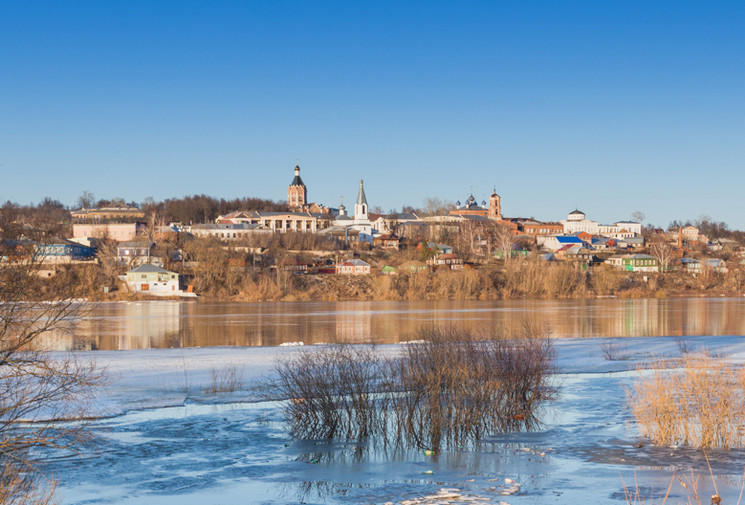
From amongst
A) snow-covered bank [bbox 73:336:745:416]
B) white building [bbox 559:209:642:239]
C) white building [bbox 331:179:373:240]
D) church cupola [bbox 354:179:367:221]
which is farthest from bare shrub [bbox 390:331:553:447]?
white building [bbox 559:209:642:239]

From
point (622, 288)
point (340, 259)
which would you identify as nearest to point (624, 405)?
point (622, 288)

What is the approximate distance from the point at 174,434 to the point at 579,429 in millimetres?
6652

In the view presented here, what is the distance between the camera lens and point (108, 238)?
431 ft

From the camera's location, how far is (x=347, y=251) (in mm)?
116562

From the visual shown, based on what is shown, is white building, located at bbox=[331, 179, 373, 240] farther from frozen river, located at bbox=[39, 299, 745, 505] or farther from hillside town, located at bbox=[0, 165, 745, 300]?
frozen river, located at bbox=[39, 299, 745, 505]

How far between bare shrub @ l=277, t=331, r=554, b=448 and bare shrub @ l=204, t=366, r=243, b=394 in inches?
152

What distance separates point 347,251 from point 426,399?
341 feet

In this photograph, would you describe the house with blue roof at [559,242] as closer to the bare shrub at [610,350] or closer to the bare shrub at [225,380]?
the bare shrub at [610,350]

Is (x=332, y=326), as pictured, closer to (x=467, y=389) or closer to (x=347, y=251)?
(x=467, y=389)

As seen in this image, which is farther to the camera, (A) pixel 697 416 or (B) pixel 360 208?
(B) pixel 360 208

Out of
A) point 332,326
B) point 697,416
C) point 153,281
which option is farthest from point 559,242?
point 697,416

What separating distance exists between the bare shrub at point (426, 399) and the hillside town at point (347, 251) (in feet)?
145

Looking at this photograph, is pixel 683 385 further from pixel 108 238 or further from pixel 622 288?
pixel 108 238

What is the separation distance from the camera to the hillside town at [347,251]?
285ft
